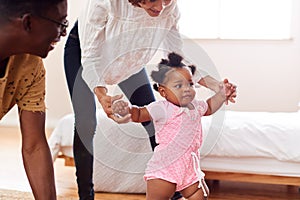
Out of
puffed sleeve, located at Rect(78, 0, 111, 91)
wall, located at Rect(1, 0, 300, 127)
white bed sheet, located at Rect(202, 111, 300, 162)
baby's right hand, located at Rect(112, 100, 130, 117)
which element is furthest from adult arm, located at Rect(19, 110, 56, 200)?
wall, located at Rect(1, 0, 300, 127)

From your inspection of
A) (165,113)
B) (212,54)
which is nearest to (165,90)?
(165,113)

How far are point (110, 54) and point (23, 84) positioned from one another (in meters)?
0.47

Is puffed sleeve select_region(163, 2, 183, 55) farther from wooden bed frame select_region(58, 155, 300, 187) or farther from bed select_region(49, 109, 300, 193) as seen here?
wooden bed frame select_region(58, 155, 300, 187)

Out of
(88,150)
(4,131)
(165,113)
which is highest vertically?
(165,113)

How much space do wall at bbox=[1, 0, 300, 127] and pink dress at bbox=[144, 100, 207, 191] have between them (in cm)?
178

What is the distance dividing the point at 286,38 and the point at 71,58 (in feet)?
6.08

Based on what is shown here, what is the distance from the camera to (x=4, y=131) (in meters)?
3.71

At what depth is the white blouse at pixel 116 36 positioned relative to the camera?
5.04ft

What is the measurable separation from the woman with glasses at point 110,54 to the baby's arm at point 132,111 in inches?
0.9

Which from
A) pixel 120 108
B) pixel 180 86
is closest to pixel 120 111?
pixel 120 108

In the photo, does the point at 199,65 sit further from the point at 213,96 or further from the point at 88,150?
the point at 88,150

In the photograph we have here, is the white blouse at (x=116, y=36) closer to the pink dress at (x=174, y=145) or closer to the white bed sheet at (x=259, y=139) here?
the pink dress at (x=174, y=145)

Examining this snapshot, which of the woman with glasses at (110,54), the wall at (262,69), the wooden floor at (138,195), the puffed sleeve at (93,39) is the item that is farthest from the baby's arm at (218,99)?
the wall at (262,69)

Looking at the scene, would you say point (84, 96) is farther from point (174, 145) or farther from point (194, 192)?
point (194, 192)
